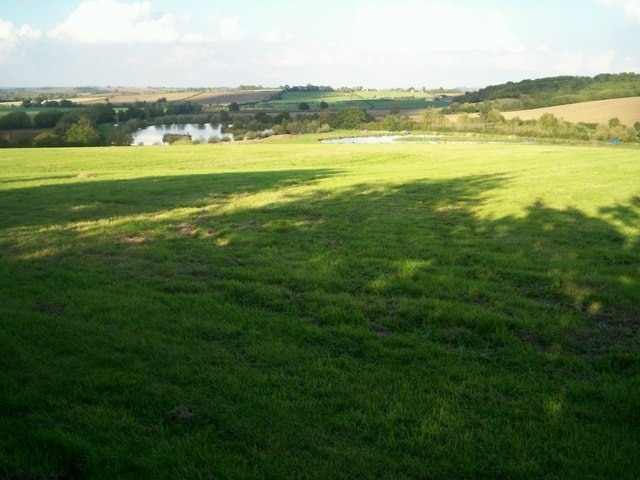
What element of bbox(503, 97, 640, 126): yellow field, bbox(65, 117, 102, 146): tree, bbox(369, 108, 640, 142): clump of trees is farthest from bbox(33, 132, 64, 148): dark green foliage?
bbox(503, 97, 640, 126): yellow field

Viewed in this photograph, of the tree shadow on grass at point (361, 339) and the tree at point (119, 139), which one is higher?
the tree at point (119, 139)

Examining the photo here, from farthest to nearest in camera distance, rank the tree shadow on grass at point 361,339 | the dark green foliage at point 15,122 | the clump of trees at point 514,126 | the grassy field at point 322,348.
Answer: the clump of trees at point 514,126
the dark green foliage at point 15,122
the tree shadow on grass at point 361,339
the grassy field at point 322,348

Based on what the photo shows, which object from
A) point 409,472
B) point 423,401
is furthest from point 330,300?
point 409,472

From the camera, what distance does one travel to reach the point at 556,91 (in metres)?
150

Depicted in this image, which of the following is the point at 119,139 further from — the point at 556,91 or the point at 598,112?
the point at 556,91

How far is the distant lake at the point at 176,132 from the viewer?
85.6m

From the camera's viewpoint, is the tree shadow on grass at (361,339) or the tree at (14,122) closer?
the tree shadow on grass at (361,339)

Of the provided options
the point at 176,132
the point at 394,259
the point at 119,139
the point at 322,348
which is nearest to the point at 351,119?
the point at 176,132

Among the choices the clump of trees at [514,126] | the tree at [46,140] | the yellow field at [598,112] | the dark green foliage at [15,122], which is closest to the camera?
the tree at [46,140]

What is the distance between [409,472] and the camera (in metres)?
4.65

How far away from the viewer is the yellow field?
95.7 metres

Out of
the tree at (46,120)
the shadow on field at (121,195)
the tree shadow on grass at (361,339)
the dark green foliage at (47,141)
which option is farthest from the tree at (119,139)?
the tree shadow on grass at (361,339)

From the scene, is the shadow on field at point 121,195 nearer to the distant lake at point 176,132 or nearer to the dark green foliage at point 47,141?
the dark green foliage at point 47,141

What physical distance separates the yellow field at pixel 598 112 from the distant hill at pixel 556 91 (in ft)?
54.9
